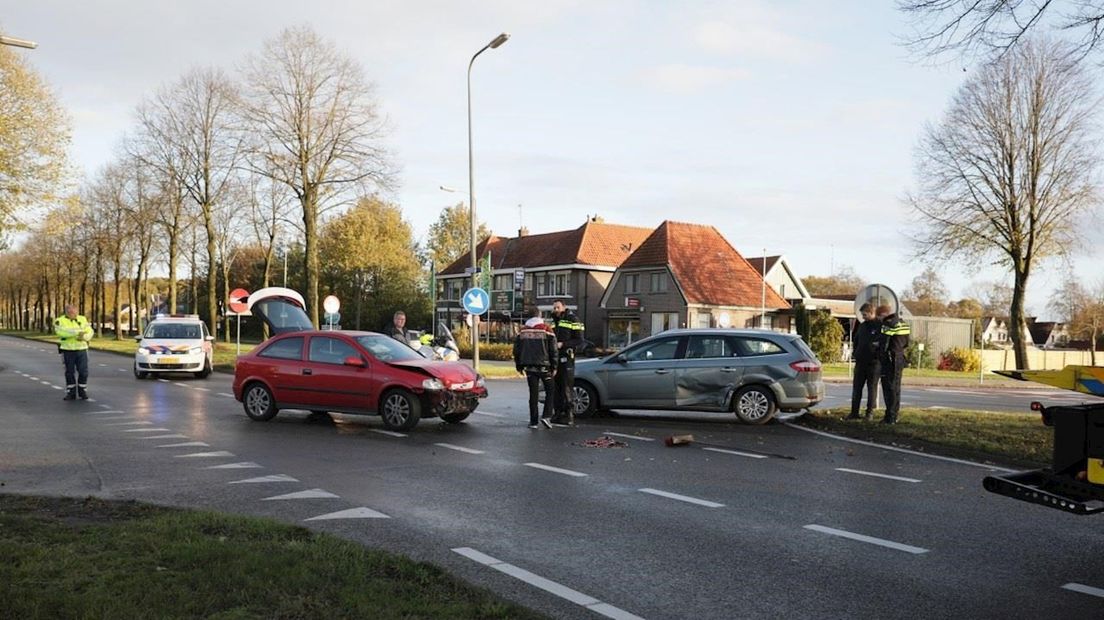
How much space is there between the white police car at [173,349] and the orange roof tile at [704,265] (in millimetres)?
32815

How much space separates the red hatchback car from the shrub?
38263 mm

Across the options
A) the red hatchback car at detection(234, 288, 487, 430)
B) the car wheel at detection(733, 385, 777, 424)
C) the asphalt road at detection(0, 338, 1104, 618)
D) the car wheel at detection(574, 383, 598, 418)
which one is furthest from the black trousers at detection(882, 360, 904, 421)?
the red hatchback car at detection(234, 288, 487, 430)

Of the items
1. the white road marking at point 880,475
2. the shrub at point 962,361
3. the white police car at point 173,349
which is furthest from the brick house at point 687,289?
the white road marking at point 880,475

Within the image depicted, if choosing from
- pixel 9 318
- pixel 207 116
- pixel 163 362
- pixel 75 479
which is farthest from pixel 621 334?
pixel 9 318

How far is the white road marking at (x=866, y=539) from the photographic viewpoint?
640cm

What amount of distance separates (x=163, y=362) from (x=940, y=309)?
88.8 metres

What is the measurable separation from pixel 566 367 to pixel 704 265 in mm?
43053

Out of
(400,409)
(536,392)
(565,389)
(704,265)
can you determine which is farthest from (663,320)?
(400,409)

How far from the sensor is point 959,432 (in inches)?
499

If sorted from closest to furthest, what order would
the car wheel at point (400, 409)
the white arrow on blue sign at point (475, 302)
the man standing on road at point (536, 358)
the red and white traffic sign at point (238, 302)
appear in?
1. the car wheel at point (400, 409)
2. the man standing on road at point (536, 358)
3. the white arrow on blue sign at point (475, 302)
4. the red and white traffic sign at point (238, 302)

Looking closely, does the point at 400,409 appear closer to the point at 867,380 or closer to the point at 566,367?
the point at 566,367

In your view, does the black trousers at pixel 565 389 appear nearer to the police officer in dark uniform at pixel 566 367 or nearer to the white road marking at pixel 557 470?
the police officer in dark uniform at pixel 566 367

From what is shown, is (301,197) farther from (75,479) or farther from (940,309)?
(940,309)

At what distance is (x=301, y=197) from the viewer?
3447 cm
